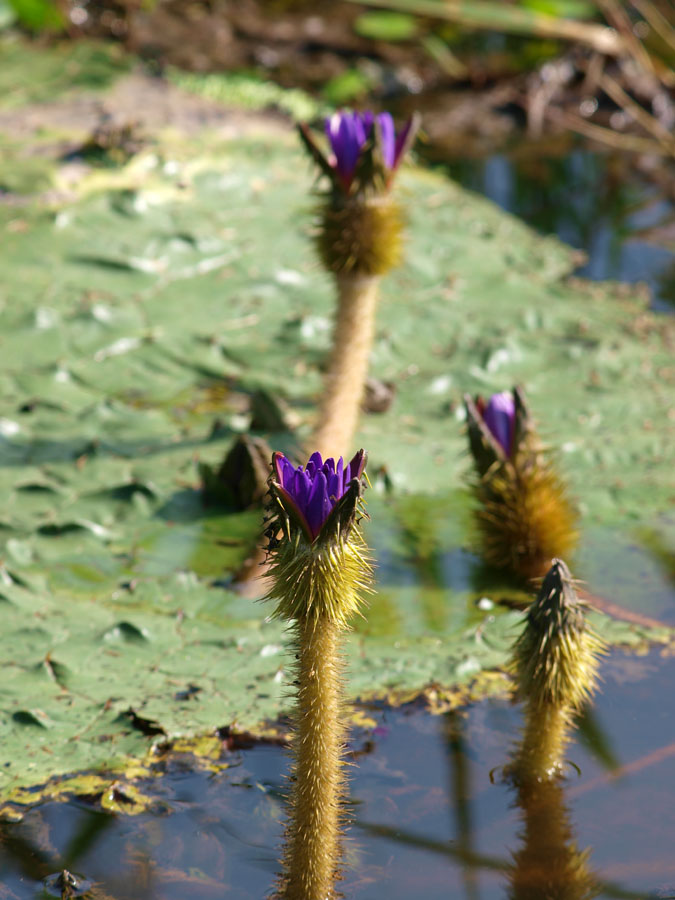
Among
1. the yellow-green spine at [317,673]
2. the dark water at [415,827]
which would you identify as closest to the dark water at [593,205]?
the dark water at [415,827]

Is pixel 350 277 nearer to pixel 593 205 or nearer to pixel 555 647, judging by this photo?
pixel 555 647

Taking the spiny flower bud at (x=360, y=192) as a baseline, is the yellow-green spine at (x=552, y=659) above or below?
below

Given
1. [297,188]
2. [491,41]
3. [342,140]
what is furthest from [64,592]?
[491,41]

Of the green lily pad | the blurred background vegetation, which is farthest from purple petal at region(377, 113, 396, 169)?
the blurred background vegetation

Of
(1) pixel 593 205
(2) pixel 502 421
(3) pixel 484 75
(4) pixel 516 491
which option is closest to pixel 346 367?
(2) pixel 502 421

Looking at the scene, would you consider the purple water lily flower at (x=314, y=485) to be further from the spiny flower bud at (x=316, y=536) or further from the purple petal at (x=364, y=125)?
the purple petal at (x=364, y=125)

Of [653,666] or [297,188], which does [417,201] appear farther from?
[653,666]
